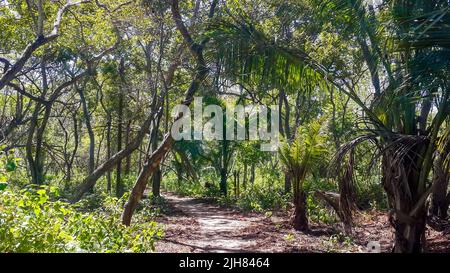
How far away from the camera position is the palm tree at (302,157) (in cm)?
1020

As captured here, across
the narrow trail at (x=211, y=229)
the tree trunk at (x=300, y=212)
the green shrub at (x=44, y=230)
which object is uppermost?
the green shrub at (x=44, y=230)

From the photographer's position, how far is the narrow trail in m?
8.96

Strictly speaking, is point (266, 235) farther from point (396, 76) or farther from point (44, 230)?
point (44, 230)

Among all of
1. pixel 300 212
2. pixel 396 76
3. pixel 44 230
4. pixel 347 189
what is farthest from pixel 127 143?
pixel 44 230

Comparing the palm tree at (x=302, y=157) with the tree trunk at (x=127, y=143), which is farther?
the tree trunk at (x=127, y=143)

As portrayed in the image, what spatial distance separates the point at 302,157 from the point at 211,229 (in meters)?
3.17

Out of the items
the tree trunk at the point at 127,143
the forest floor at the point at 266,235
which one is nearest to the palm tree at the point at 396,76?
the forest floor at the point at 266,235

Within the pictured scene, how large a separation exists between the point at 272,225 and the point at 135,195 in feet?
13.9

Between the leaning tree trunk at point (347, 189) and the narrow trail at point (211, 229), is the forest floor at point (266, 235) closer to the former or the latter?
the narrow trail at point (211, 229)

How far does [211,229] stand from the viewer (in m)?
11.5

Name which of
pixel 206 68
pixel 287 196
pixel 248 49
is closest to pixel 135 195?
pixel 206 68

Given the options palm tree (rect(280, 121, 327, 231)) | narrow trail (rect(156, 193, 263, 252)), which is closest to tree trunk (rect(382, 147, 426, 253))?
narrow trail (rect(156, 193, 263, 252))
